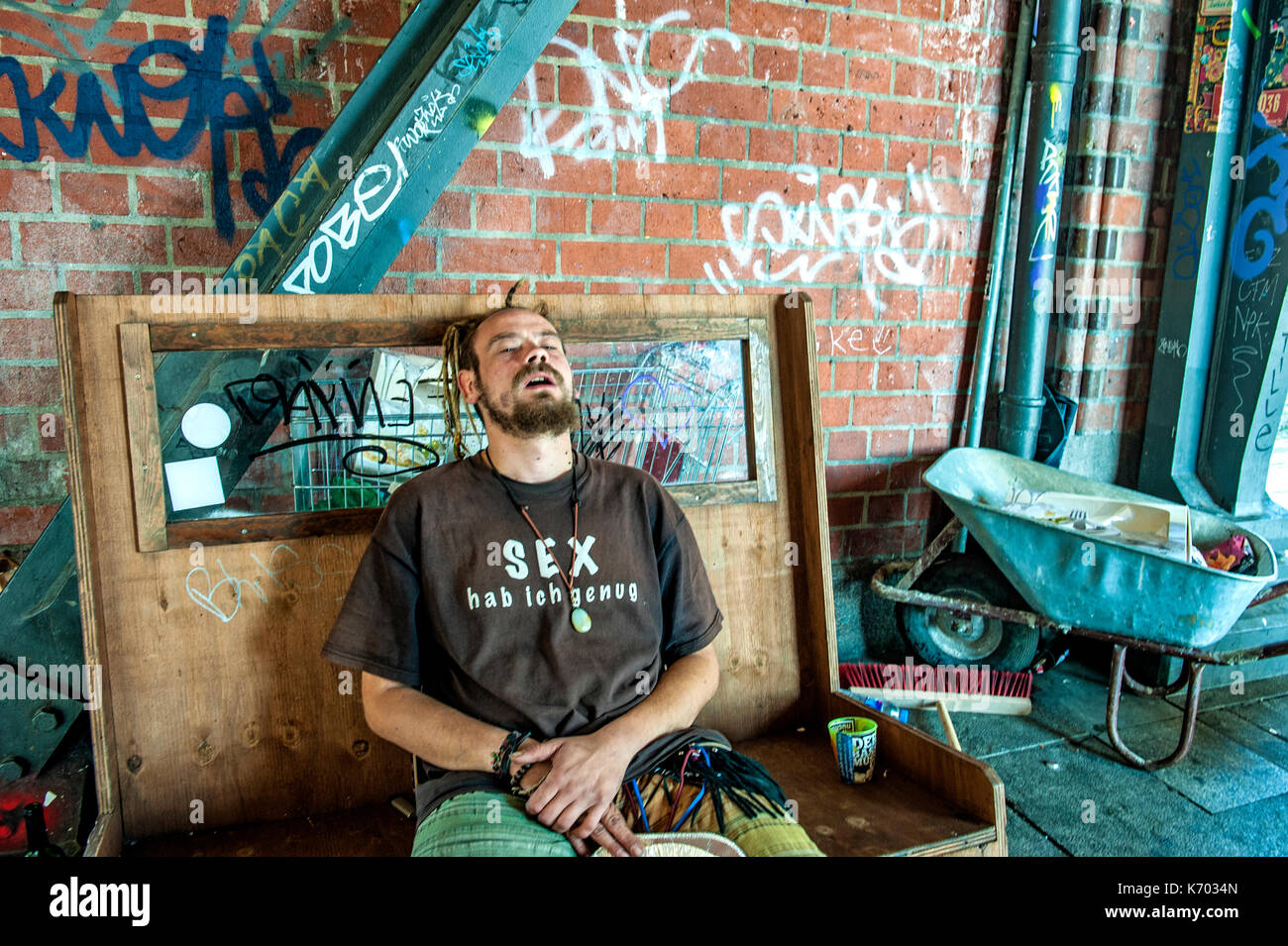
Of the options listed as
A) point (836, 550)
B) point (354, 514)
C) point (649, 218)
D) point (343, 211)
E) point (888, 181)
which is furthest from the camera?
point (836, 550)

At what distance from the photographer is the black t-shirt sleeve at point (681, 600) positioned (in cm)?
186

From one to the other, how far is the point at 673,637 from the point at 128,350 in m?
1.33

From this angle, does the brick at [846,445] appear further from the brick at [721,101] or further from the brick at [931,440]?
the brick at [721,101]

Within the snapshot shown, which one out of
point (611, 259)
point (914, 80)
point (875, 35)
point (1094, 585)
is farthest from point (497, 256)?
point (1094, 585)

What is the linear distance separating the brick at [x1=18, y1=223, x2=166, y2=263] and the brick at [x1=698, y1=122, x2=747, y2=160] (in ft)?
5.57

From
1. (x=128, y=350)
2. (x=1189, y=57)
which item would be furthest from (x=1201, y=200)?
(x=128, y=350)

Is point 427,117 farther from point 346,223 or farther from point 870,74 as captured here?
point 870,74

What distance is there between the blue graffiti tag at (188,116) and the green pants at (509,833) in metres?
1.79

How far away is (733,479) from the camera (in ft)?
7.41

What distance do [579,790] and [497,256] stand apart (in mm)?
1722

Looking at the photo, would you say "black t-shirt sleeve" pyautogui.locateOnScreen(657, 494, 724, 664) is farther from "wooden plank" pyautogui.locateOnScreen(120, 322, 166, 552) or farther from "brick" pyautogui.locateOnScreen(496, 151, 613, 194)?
"brick" pyautogui.locateOnScreen(496, 151, 613, 194)

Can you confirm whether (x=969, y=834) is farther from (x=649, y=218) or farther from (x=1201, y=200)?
(x=1201, y=200)

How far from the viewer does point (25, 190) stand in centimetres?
221
